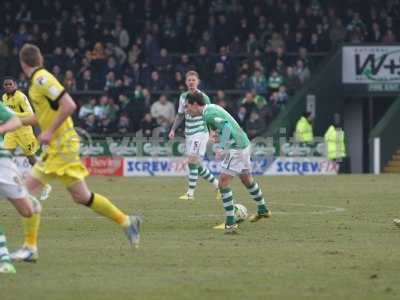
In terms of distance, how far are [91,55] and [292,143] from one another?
7602 millimetres

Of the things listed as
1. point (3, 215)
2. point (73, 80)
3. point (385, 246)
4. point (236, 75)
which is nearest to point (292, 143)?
point (236, 75)

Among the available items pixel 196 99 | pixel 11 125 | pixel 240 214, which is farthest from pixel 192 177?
pixel 11 125

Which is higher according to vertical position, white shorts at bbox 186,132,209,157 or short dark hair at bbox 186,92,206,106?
short dark hair at bbox 186,92,206,106

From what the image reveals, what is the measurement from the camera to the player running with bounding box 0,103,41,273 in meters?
12.3

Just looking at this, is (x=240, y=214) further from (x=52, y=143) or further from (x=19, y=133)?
(x=19, y=133)

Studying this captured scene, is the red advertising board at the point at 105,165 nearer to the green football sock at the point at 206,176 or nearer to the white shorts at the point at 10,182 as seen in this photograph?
the green football sock at the point at 206,176

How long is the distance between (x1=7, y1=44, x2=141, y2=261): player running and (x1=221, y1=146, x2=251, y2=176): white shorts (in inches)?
155

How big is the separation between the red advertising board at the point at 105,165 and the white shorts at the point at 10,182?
24434mm

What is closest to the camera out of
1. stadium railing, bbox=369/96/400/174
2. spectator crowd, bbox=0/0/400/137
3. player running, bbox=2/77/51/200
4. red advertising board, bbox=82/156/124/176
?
player running, bbox=2/77/51/200

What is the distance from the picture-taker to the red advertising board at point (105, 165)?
37.0 m

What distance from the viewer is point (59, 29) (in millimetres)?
42125

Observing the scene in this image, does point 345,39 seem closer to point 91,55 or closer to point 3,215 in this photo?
point 91,55

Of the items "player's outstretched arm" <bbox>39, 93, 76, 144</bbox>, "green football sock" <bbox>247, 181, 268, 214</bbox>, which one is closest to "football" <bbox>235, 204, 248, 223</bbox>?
"green football sock" <bbox>247, 181, 268, 214</bbox>

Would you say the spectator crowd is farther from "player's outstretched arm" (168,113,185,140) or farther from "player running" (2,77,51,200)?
"player running" (2,77,51,200)
